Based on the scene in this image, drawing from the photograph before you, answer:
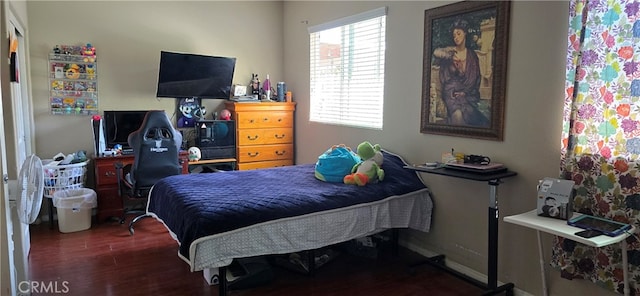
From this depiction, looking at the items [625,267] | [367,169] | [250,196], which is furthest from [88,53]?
[625,267]

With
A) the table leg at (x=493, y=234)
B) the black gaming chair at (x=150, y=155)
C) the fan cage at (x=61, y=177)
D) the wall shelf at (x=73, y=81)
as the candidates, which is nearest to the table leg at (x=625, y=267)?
the table leg at (x=493, y=234)

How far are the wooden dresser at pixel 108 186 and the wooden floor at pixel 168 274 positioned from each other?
0.55m

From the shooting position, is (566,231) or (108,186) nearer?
(566,231)

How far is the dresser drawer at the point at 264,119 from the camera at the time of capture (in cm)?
493

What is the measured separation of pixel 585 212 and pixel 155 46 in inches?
166

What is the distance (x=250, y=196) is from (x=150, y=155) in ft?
5.14

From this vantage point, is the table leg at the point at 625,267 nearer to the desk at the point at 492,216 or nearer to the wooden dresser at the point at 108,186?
the desk at the point at 492,216

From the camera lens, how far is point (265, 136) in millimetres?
5105

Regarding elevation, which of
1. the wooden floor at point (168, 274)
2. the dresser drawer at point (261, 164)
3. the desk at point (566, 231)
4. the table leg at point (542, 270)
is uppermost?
the desk at point (566, 231)

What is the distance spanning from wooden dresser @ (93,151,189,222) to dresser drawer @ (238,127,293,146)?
1207 mm

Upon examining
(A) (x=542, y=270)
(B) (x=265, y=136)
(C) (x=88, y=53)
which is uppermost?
(C) (x=88, y=53)

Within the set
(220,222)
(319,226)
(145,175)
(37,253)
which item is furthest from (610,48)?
(37,253)

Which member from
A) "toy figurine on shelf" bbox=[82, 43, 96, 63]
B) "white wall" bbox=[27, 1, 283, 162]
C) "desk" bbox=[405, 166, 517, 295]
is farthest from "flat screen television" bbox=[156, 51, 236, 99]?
"desk" bbox=[405, 166, 517, 295]

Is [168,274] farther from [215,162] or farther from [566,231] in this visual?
[566,231]
